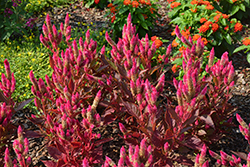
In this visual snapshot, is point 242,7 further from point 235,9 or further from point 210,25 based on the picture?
point 210,25

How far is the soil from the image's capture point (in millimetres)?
2941

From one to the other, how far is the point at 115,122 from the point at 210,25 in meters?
2.31

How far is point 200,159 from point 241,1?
4649 millimetres

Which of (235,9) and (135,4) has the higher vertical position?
(135,4)

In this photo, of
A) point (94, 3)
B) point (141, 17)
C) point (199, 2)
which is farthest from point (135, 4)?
point (94, 3)

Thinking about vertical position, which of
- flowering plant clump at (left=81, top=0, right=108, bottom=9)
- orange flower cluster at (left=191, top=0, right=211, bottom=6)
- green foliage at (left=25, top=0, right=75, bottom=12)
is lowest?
orange flower cluster at (left=191, top=0, right=211, bottom=6)

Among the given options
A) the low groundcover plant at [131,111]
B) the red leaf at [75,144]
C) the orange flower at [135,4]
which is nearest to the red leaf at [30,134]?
the low groundcover plant at [131,111]

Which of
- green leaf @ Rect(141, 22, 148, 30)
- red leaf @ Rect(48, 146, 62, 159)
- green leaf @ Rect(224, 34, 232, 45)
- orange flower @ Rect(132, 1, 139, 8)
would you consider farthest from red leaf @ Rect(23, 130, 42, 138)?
green leaf @ Rect(224, 34, 232, 45)

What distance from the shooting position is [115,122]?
3275 mm

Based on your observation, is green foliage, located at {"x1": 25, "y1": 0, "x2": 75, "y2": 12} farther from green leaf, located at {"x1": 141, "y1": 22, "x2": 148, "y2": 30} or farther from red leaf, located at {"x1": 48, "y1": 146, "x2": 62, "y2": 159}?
red leaf, located at {"x1": 48, "y1": 146, "x2": 62, "y2": 159}

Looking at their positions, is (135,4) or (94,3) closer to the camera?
(135,4)

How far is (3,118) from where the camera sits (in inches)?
86.4

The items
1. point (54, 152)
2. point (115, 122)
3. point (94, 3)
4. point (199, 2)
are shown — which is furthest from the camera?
point (94, 3)

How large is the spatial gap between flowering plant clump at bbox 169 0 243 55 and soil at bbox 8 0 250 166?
476 millimetres
